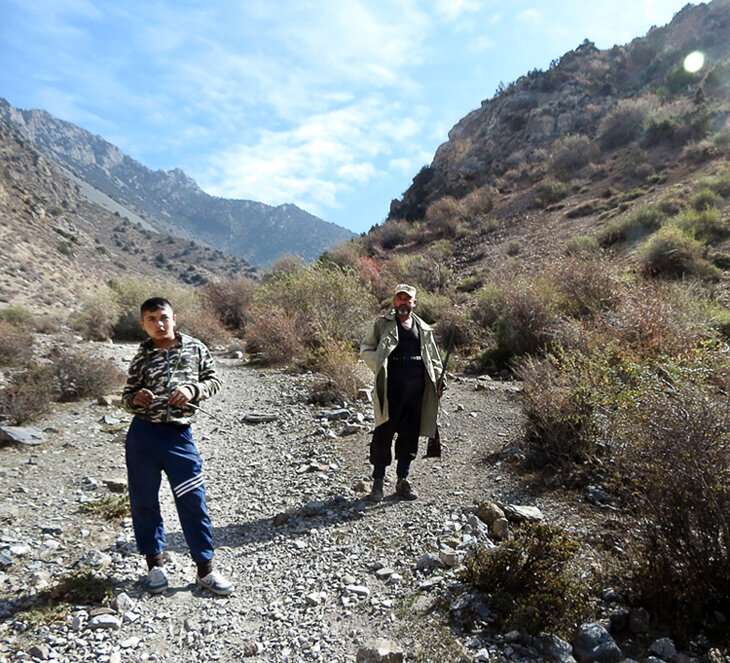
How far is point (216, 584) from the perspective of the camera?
8.76 feet

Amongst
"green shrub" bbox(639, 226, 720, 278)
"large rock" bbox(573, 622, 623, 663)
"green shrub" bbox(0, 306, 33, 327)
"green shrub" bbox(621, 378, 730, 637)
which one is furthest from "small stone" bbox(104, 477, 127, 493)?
"green shrub" bbox(0, 306, 33, 327)

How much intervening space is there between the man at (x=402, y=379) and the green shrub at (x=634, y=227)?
13267 mm

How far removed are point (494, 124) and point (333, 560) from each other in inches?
1700

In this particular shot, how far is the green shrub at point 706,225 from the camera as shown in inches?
449

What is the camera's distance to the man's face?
3838 millimetres

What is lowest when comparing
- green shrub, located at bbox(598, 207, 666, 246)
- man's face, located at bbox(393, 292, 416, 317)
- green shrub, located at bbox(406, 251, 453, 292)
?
man's face, located at bbox(393, 292, 416, 317)

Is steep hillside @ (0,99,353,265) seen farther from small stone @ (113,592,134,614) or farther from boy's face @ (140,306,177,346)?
small stone @ (113,592,134,614)

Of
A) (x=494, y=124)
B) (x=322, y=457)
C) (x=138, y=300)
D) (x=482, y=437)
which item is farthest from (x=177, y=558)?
(x=494, y=124)

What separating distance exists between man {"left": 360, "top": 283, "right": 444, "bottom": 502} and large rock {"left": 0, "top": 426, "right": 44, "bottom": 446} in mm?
4339

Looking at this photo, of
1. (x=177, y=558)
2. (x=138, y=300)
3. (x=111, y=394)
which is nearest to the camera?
(x=177, y=558)

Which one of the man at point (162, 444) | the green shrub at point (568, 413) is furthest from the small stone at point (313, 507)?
the green shrub at point (568, 413)

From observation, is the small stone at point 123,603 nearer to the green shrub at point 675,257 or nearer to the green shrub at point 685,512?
the green shrub at point 685,512

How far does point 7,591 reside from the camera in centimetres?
258

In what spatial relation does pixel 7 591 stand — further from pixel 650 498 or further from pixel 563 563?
pixel 650 498
